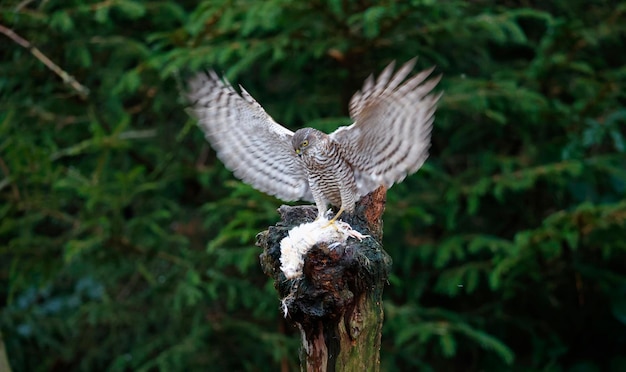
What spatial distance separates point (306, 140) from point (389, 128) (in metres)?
0.36

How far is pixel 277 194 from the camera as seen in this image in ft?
12.4

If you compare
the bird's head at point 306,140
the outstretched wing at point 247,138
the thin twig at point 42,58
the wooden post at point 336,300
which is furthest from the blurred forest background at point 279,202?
the wooden post at point 336,300

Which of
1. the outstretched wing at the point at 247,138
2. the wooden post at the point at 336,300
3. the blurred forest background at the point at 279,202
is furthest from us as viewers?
the blurred forest background at the point at 279,202

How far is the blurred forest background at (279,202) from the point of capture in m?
5.02

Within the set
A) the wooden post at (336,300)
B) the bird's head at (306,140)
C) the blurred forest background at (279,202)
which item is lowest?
the blurred forest background at (279,202)

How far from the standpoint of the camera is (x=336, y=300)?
2.77 metres

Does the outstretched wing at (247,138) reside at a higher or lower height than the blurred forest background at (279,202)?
higher

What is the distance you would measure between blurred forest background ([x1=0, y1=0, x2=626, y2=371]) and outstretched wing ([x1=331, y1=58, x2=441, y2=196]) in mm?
1404

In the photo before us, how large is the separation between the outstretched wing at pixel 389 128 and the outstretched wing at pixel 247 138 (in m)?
0.34

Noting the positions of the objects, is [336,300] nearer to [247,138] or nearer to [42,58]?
[247,138]

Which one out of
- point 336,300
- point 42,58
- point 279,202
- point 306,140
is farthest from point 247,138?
point 42,58

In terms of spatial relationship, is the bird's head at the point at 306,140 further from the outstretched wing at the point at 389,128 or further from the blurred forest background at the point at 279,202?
the blurred forest background at the point at 279,202

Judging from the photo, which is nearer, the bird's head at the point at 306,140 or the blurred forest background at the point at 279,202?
the bird's head at the point at 306,140

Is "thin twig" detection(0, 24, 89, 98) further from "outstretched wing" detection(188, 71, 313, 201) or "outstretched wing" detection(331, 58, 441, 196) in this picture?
"outstretched wing" detection(331, 58, 441, 196)
